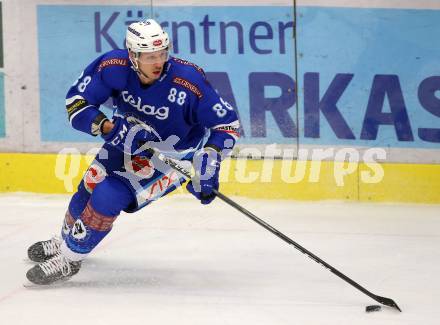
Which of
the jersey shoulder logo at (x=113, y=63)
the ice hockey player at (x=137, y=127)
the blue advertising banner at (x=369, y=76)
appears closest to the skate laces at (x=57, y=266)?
the ice hockey player at (x=137, y=127)

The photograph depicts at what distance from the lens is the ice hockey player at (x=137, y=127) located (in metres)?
3.56

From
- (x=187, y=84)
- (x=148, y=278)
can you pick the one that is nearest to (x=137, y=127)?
(x=187, y=84)

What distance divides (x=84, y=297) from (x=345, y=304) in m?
1.01

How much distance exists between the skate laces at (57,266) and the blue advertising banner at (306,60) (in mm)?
2247

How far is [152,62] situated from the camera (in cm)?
353

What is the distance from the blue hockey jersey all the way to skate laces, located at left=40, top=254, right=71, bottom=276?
55 cm

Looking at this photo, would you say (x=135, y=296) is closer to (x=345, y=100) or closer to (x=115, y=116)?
(x=115, y=116)

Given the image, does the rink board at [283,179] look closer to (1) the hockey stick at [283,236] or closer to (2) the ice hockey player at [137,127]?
(2) the ice hockey player at [137,127]

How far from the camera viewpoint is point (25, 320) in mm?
3166

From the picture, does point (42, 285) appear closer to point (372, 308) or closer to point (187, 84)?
point (187, 84)

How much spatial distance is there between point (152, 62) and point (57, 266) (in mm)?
930

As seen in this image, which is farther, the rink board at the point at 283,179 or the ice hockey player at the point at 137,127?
the rink board at the point at 283,179

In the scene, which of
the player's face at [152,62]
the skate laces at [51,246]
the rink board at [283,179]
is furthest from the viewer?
the rink board at [283,179]

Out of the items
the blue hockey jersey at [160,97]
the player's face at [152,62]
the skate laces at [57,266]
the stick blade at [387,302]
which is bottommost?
the stick blade at [387,302]
